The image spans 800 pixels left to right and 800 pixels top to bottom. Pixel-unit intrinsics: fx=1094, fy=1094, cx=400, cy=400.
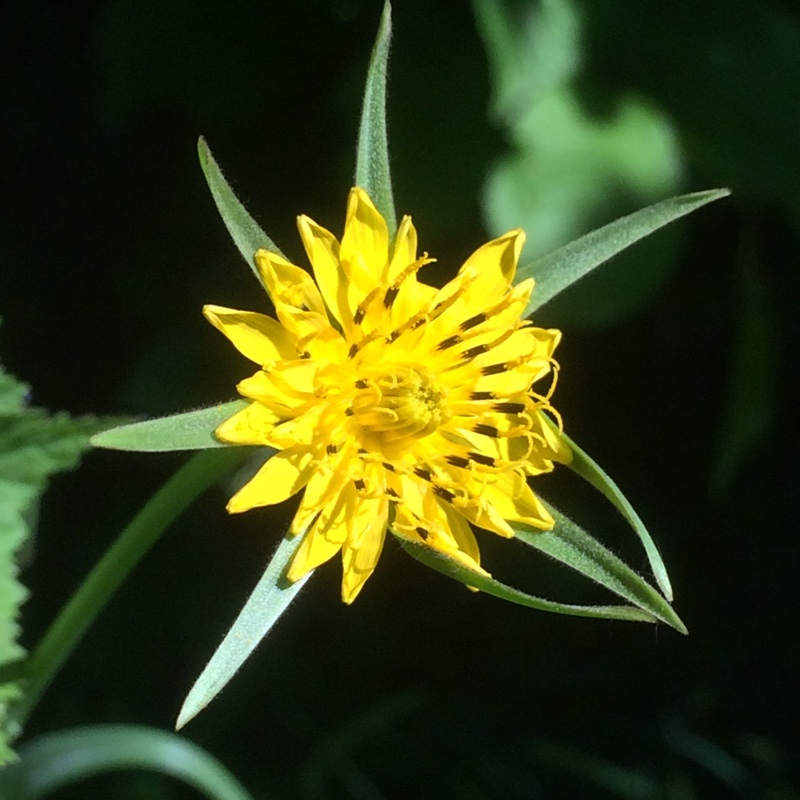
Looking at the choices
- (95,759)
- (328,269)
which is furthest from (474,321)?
(95,759)

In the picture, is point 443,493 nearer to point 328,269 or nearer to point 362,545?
point 362,545

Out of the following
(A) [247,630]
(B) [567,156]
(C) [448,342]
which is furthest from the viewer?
(B) [567,156]

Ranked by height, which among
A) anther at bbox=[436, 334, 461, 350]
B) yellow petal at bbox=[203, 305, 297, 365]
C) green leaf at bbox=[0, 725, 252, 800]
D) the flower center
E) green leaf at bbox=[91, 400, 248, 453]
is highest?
yellow petal at bbox=[203, 305, 297, 365]

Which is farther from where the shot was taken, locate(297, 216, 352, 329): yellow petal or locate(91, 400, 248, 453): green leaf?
locate(297, 216, 352, 329): yellow petal

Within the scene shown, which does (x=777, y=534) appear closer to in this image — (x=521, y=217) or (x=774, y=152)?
(x=774, y=152)

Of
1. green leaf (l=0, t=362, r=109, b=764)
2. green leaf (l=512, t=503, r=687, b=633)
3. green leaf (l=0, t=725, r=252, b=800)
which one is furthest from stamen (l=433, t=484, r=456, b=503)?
green leaf (l=0, t=725, r=252, b=800)

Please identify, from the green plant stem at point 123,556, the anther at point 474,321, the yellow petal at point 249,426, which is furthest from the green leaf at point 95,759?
the anther at point 474,321

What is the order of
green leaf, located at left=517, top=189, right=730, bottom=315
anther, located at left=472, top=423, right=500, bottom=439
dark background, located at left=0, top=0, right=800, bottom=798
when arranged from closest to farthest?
green leaf, located at left=517, top=189, right=730, bottom=315 < anther, located at left=472, top=423, right=500, bottom=439 < dark background, located at left=0, top=0, right=800, bottom=798

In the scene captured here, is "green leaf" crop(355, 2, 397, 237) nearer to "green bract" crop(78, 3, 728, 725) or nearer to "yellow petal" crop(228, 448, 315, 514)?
"green bract" crop(78, 3, 728, 725)
